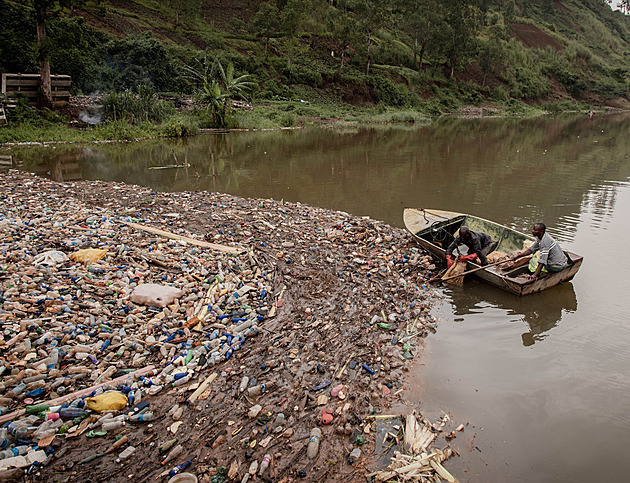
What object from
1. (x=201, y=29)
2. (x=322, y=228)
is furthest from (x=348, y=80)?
(x=322, y=228)

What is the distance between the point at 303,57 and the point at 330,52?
674cm

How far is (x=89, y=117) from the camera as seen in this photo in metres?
26.3

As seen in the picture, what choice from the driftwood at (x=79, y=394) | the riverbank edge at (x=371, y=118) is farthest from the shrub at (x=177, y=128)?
the driftwood at (x=79, y=394)

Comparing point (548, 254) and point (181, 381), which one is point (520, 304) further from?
point (181, 381)

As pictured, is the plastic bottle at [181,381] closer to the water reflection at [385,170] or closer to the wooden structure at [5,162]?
the water reflection at [385,170]

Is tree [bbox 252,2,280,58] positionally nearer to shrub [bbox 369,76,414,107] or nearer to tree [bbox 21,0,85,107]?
shrub [bbox 369,76,414,107]

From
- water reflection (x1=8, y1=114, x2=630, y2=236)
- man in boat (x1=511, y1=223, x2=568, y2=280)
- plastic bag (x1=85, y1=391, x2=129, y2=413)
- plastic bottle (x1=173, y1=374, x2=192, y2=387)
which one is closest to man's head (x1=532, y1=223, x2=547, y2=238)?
man in boat (x1=511, y1=223, x2=568, y2=280)

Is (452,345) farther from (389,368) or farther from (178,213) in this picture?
(178,213)

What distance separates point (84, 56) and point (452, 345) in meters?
33.9

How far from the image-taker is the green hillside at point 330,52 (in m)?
30.9

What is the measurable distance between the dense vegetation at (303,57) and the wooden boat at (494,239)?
67.9 feet

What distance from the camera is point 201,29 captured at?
51.4 metres

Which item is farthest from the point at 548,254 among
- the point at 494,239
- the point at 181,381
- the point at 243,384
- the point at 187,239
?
the point at 187,239

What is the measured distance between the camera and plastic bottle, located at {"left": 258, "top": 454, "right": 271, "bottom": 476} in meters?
3.77
